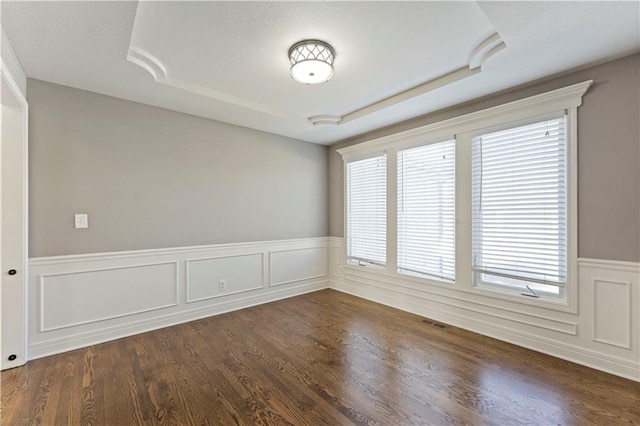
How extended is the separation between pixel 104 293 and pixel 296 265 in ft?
8.31

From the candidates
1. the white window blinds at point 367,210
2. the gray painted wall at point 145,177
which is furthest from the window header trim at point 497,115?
the gray painted wall at point 145,177

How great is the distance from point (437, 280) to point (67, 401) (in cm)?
366

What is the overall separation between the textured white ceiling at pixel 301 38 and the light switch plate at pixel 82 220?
128 cm

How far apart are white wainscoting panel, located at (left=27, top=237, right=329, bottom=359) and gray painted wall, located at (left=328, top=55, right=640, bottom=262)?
360cm

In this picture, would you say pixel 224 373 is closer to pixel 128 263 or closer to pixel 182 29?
pixel 128 263

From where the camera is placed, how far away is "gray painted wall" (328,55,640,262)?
7.48ft

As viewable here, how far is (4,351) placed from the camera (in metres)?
2.40

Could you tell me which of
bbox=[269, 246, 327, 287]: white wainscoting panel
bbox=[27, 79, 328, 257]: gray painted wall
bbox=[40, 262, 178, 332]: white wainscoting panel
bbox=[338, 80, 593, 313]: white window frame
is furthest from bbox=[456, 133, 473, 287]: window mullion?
bbox=[40, 262, 178, 332]: white wainscoting panel

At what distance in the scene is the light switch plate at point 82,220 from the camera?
285 cm

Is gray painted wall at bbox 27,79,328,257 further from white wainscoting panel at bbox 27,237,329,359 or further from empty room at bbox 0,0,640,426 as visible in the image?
white wainscoting panel at bbox 27,237,329,359

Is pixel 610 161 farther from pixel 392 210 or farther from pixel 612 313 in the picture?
pixel 392 210

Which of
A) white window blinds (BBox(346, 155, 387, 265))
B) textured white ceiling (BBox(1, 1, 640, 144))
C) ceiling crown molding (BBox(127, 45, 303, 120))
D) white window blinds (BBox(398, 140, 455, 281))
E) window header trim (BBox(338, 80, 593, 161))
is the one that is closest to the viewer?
textured white ceiling (BBox(1, 1, 640, 144))

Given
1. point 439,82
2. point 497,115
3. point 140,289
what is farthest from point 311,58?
point 140,289

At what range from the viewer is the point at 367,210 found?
14.9 feet
